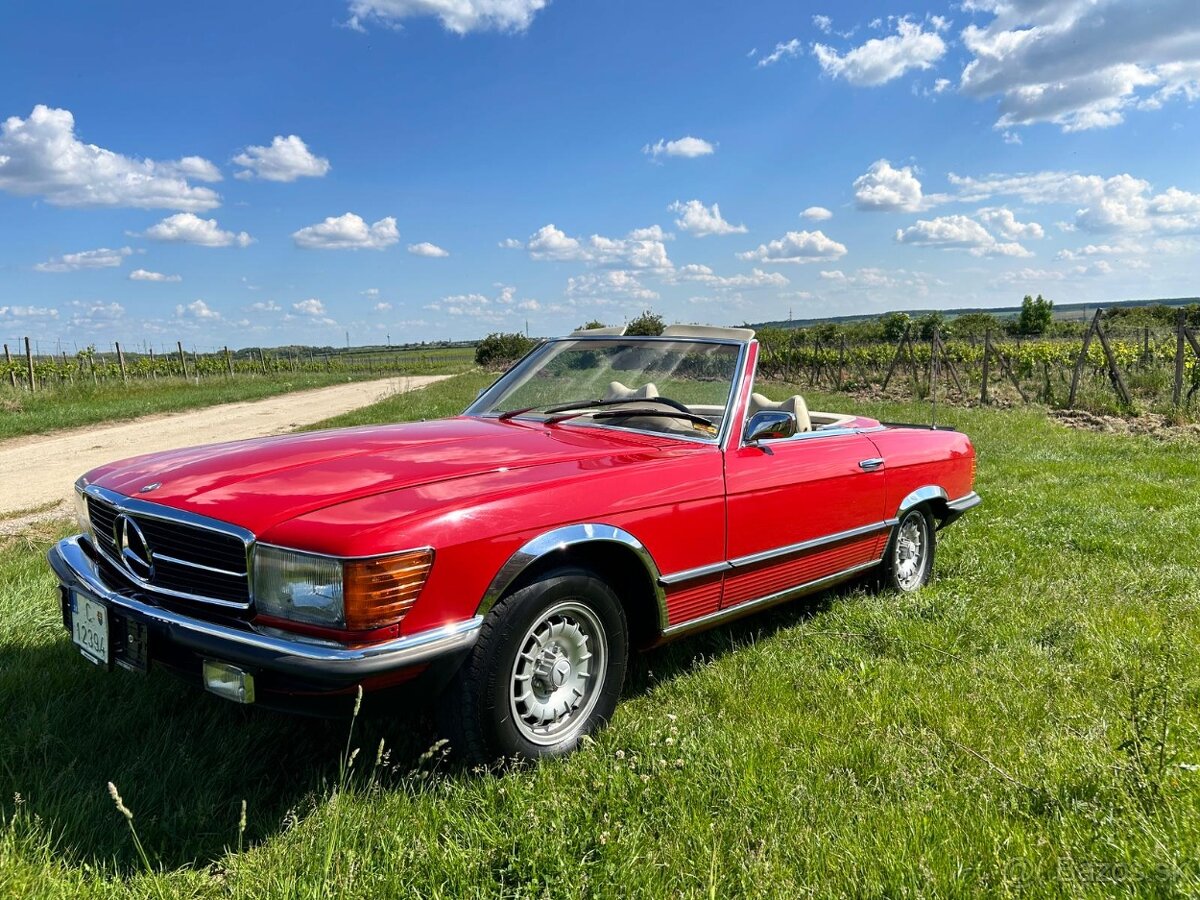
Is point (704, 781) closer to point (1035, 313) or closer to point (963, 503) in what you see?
point (963, 503)

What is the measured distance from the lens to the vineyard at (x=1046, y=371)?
14.6 metres

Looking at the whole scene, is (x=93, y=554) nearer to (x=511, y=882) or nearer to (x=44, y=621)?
(x=44, y=621)

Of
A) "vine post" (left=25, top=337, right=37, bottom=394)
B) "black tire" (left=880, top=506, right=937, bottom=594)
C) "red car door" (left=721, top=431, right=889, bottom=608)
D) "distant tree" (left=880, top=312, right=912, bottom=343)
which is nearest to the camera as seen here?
"red car door" (left=721, top=431, right=889, bottom=608)

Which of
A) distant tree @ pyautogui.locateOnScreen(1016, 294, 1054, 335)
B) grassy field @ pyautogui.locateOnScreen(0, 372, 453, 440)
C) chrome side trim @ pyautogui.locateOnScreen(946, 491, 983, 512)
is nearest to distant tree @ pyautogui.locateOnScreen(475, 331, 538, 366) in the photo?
grassy field @ pyautogui.locateOnScreen(0, 372, 453, 440)

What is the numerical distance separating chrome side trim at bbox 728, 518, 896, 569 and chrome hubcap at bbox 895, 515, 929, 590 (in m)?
0.46

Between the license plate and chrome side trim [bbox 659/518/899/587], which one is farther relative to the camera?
chrome side trim [bbox 659/518/899/587]

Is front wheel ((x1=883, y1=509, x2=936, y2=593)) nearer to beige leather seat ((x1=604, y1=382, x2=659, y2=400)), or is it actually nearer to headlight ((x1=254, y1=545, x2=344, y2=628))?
beige leather seat ((x1=604, y1=382, x2=659, y2=400))

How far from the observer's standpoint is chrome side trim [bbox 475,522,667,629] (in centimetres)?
238

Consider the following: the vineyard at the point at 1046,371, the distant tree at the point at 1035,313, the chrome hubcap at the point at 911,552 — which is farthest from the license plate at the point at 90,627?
the distant tree at the point at 1035,313

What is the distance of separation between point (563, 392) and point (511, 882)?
243 cm

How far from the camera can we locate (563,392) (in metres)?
4.04

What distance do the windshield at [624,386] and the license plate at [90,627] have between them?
192 cm

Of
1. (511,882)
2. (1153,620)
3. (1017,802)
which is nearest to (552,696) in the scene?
(511,882)

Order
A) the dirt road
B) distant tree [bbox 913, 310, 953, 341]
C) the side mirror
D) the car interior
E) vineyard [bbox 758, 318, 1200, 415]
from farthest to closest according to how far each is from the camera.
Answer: distant tree [bbox 913, 310, 953, 341]
vineyard [bbox 758, 318, 1200, 415]
the dirt road
the car interior
the side mirror
